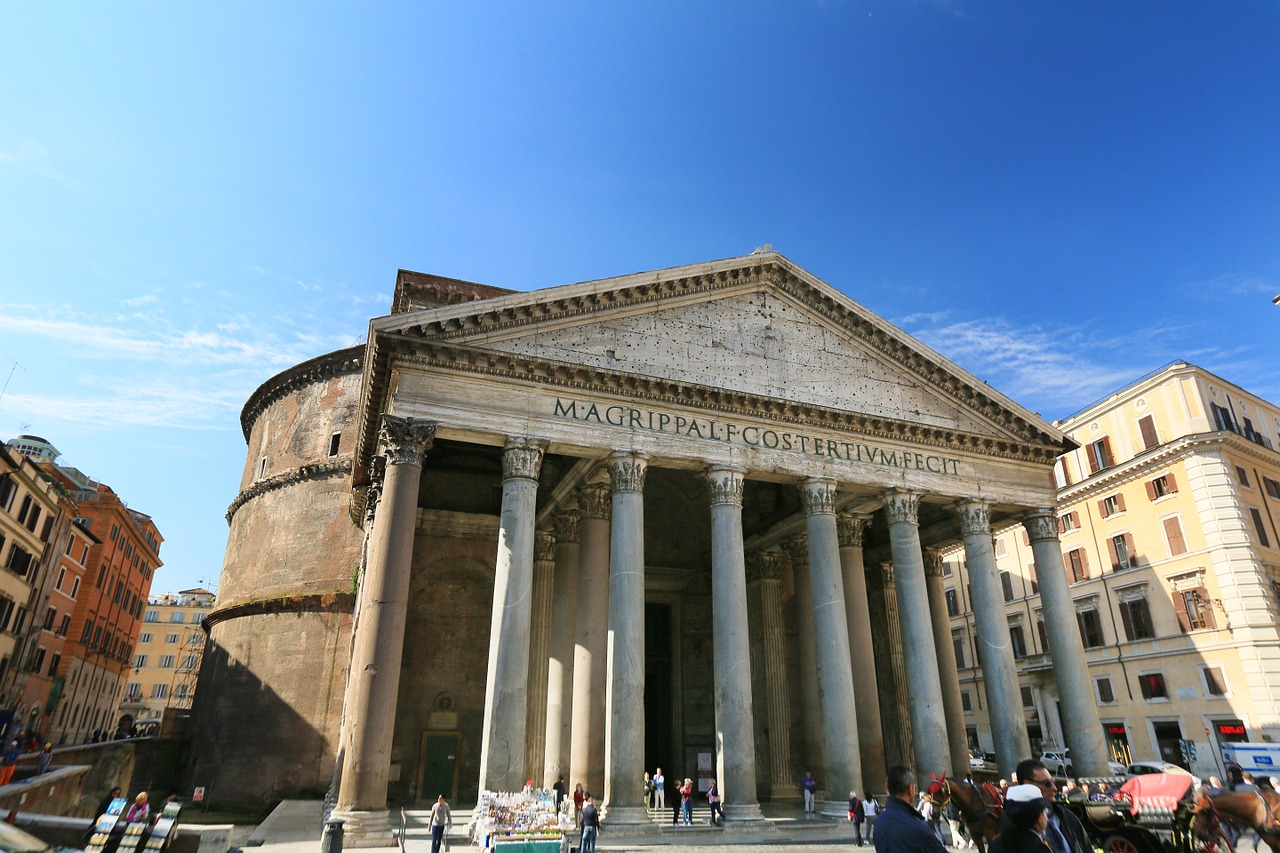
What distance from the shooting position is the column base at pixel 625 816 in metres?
13.3

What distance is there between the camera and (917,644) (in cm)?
1716

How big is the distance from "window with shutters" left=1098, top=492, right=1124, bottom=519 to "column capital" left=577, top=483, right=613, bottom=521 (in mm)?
21104

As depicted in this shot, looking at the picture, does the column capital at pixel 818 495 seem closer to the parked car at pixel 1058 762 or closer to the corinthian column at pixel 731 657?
the corinthian column at pixel 731 657

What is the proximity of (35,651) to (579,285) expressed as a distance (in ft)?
94.5

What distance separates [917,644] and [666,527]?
860 centimetres

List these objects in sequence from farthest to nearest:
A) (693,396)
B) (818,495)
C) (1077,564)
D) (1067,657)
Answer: (1077,564)
(1067,657)
(818,495)
(693,396)

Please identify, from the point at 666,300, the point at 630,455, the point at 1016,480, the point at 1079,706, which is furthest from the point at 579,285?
the point at 1079,706

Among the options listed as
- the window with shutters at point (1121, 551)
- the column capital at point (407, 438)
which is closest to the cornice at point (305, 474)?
the column capital at point (407, 438)

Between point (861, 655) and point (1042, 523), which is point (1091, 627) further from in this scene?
point (861, 655)

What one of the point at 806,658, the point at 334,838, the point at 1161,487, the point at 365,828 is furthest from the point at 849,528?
the point at 1161,487

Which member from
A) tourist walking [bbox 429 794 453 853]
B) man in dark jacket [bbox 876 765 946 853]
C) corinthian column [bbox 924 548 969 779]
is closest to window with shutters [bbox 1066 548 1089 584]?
corinthian column [bbox 924 548 969 779]

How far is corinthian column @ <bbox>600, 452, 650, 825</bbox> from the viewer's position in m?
13.7

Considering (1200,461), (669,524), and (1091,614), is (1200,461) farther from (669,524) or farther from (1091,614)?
(669,524)

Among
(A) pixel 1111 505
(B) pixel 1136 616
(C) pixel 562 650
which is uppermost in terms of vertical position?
(A) pixel 1111 505
